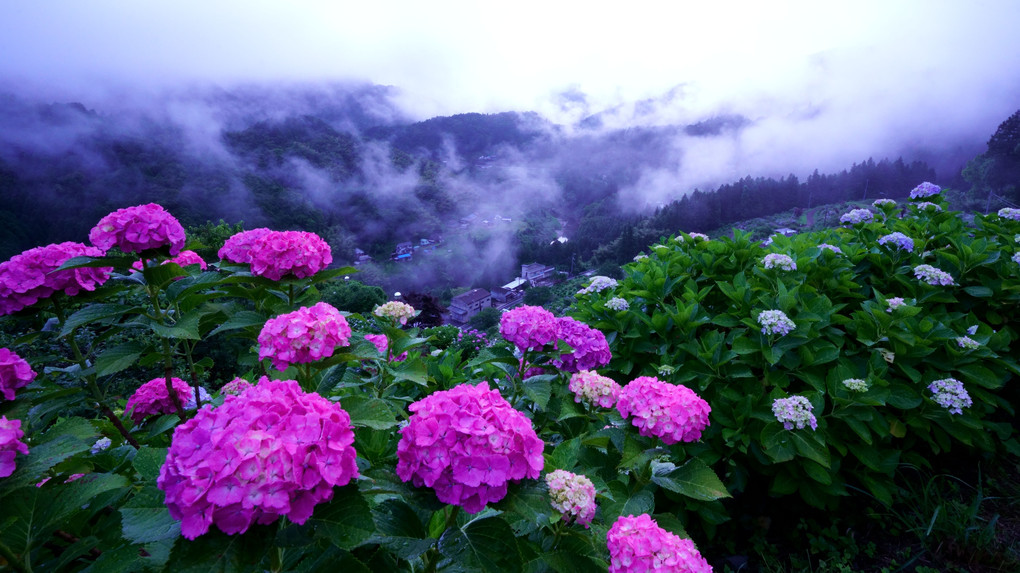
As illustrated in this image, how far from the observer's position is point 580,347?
223cm

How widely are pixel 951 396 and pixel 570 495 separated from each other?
9.07ft

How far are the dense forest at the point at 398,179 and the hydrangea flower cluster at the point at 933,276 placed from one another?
6.92 m

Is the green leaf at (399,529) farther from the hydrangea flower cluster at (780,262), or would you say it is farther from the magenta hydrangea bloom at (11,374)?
the hydrangea flower cluster at (780,262)

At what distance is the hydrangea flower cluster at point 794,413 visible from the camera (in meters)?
2.15

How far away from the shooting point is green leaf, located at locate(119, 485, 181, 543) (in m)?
0.84

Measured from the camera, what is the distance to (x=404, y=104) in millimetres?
82625

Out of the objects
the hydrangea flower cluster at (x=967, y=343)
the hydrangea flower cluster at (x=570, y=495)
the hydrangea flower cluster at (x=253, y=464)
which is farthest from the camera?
the hydrangea flower cluster at (x=967, y=343)

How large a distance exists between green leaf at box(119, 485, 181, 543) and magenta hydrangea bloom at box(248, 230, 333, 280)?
100 centimetres

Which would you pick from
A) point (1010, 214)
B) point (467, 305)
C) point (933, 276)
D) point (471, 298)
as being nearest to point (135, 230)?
point (933, 276)

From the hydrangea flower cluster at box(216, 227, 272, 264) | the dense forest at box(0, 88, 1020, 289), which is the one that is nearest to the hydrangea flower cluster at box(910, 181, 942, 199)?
the dense forest at box(0, 88, 1020, 289)

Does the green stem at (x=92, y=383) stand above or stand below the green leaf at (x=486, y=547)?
above

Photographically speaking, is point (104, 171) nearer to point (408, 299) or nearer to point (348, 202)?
point (348, 202)

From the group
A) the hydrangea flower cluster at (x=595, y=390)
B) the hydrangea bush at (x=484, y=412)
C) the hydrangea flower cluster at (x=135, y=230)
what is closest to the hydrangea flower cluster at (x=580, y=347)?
the hydrangea bush at (x=484, y=412)

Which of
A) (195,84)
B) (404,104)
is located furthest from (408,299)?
(404,104)
